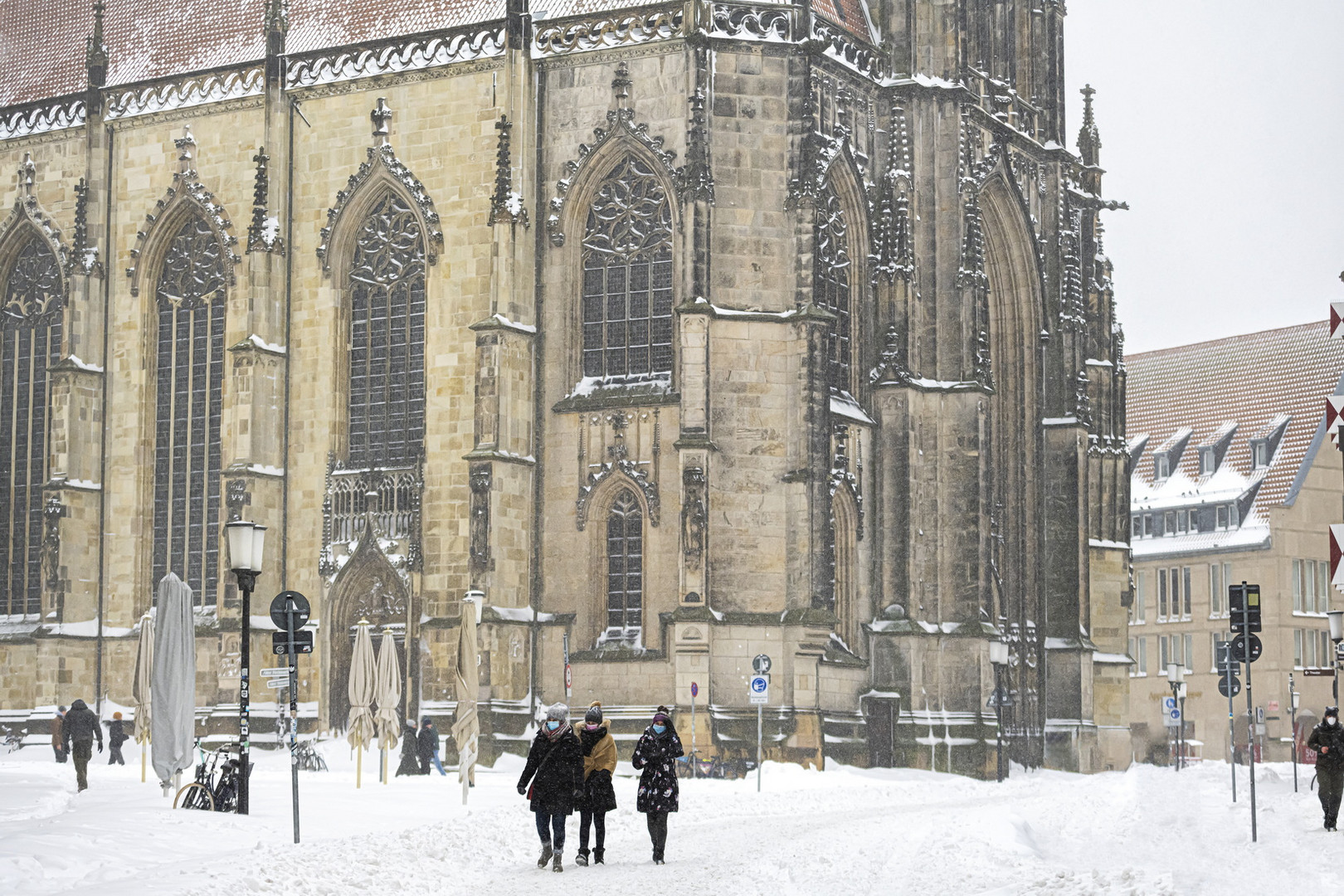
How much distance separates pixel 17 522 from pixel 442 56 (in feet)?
52.9

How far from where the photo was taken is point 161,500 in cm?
4703

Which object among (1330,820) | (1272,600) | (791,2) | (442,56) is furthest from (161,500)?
(1272,600)

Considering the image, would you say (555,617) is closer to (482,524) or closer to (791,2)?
(482,524)

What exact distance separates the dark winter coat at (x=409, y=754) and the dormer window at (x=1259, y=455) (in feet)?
142

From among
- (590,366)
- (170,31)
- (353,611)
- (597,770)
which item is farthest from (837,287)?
(597,770)

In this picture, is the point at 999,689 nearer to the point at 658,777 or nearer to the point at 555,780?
the point at 658,777

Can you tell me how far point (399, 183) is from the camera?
43.7 metres

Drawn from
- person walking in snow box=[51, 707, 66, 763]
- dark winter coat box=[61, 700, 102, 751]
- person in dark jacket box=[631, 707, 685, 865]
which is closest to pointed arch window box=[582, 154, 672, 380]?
dark winter coat box=[61, 700, 102, 751]

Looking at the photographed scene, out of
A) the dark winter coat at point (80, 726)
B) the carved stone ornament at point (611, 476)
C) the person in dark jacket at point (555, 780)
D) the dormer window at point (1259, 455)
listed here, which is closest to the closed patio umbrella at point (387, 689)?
the dark winter coat at point (80, 726)

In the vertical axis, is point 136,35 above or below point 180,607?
above

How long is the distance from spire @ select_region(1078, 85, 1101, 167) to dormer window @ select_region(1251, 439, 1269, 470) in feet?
73.6

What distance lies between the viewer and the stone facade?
3997 cm

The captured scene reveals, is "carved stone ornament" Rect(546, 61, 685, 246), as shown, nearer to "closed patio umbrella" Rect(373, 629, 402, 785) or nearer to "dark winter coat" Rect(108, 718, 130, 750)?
"closed patio umbrella" Rect(373, 629, 402, 785)

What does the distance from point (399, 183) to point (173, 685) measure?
20.0 meters
